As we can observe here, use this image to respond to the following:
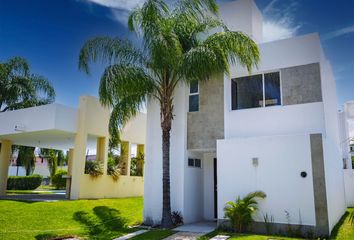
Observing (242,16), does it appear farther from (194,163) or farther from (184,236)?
(184,236)

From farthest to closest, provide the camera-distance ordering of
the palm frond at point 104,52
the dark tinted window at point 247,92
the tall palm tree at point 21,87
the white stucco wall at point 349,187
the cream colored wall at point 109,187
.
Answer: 1. the tall palm tree at point 21,87
2. the white stucco wall at point 349,187
3. the cream colored wall at point 109,187
4. the palm frond at point 104,52
5. the dark tinted window at point 247,92

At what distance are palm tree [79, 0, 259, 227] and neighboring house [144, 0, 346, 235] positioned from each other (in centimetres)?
99

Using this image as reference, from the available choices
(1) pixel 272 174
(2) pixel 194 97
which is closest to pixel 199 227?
(1) pixel 272 174

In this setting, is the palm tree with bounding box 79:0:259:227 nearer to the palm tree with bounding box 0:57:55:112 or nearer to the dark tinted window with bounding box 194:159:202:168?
the dark tinted window with bounding box 194:159:202:168

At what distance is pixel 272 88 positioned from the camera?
1312 centimetres

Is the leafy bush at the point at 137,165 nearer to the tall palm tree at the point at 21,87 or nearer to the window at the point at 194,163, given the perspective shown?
the tall palm tree at the point at 21,87

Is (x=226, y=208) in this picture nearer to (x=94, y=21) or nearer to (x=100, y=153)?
(x=94, y=21)

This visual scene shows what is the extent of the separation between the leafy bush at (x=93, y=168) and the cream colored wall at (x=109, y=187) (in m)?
0.31

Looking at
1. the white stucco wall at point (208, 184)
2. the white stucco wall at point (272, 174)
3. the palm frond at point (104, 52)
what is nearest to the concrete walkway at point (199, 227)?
the white stucco wall at point (272, 174)

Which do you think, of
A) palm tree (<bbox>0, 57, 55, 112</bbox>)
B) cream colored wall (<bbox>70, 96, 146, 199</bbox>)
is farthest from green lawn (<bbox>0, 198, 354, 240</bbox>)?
palm tree (<bbox>0, 57, 55, 112</bbox>)

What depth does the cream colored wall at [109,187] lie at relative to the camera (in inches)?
809

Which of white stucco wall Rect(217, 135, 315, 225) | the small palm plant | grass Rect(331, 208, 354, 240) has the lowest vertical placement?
grass Rect(331, 208, 354, 240)

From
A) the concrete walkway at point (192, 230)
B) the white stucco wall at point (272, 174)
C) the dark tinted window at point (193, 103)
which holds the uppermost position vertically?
the dark tinted window at point (193, 103)

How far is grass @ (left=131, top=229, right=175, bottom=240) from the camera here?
1110 cm
